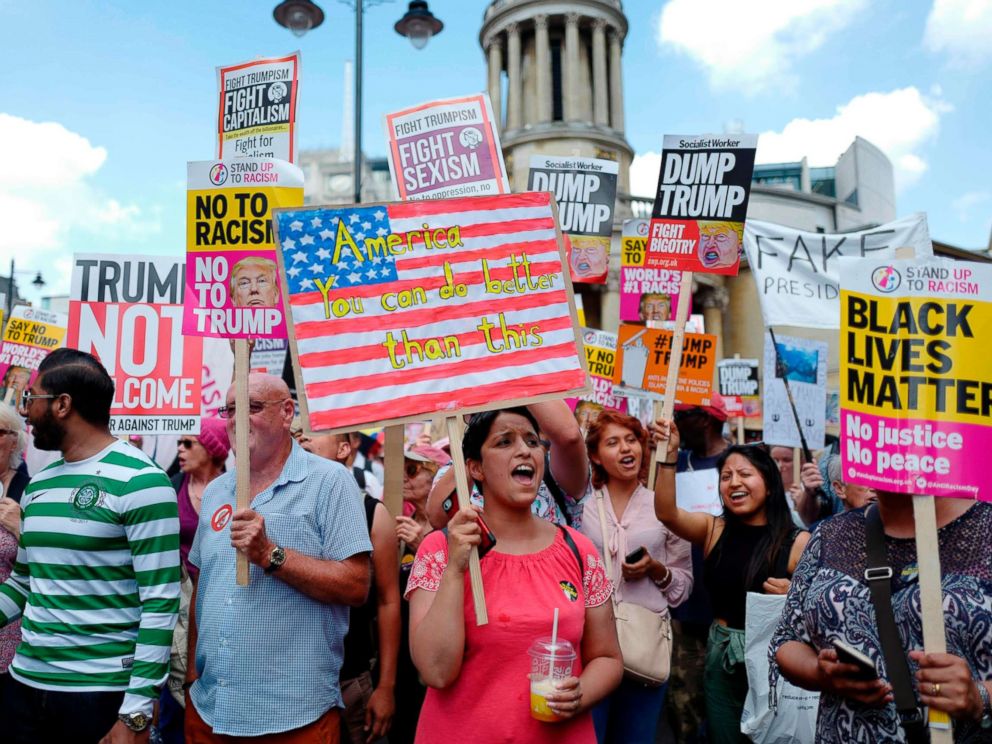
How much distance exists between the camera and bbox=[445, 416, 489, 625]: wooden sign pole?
8.71ft

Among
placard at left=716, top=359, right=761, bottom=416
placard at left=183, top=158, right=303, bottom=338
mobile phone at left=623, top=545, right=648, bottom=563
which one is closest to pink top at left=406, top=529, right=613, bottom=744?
mobile phone at left=623, top=545, right=648, bottom=563

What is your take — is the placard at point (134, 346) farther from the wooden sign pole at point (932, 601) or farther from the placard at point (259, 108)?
the wooden sign pole at point (932, 601)

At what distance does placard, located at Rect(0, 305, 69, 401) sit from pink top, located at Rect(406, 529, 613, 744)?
781 centimetres

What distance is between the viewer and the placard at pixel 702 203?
5.73 meters

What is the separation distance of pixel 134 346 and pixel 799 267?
5.30 meters

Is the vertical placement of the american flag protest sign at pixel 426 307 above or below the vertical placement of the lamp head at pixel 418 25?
below

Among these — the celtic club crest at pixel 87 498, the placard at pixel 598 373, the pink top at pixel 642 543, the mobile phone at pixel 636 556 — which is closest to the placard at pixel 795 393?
the placard at pixel 598 373

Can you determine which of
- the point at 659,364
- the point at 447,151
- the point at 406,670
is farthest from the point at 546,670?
the point at 659,364

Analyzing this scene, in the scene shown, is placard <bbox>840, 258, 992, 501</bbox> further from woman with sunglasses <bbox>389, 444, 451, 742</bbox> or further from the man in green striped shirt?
the man in green striped shirt

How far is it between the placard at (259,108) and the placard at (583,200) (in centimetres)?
336

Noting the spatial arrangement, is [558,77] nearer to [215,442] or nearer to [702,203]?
[702,203]

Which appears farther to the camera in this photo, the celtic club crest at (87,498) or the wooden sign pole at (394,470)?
the wooden sign pole at (394,470)

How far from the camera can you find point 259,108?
459 cm

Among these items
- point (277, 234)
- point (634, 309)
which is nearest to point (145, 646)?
point (277, 234)
